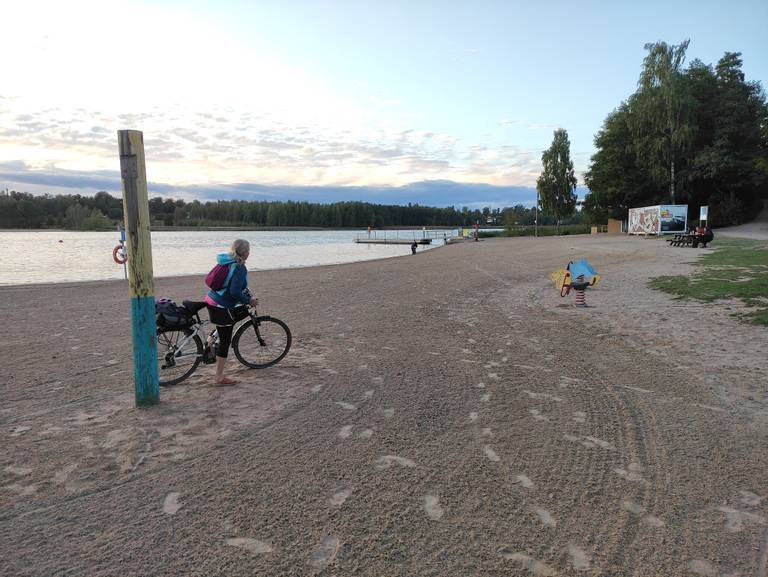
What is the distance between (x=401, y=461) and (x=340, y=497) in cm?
63

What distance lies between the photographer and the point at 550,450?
12.0 ft

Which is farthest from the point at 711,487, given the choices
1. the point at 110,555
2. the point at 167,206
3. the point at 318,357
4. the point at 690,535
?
the point at 167,206

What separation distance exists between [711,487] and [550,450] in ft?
3.26

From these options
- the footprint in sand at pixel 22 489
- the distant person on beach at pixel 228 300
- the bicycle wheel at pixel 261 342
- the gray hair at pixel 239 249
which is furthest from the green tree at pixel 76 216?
the footprint in sand at pixel 22 489

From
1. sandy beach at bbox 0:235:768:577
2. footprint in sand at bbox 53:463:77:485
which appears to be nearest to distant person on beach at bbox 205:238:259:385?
sandy beach at bbox 0:235:768:577

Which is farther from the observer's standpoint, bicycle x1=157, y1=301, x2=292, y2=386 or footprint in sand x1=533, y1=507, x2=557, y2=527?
bicycle x1=157, y1=301, x2=292, y2=386

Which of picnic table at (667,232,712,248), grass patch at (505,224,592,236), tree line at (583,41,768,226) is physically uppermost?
tree line at (583,41,768,226)

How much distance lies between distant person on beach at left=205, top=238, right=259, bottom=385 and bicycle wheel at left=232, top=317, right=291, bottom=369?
0.42 m

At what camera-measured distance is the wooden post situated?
14.4ft

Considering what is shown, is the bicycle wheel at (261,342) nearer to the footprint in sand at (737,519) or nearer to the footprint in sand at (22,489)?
the footprint in sand at (22,489)

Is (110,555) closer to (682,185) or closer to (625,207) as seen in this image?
(682,185)

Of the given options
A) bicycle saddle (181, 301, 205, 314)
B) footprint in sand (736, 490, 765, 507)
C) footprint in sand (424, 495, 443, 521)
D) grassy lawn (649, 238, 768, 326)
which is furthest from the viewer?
grassy lawn (649, 238, 768, 326)

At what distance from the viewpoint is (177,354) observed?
545 cm

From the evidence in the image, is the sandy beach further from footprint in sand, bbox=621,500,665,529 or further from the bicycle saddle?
the bicycle saddle
